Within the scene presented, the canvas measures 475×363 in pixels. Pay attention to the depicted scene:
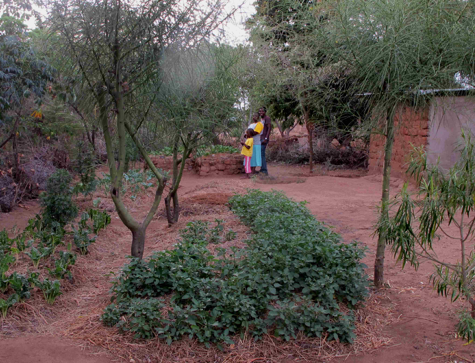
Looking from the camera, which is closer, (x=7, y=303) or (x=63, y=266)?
(x=7, y=303)

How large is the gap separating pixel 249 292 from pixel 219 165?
10429mm

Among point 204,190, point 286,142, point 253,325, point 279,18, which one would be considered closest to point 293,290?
point 253,325

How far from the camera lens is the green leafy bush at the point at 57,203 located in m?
6.06

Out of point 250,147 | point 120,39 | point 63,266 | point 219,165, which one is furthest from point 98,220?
point 219,165

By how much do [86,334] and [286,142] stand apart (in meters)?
15.2

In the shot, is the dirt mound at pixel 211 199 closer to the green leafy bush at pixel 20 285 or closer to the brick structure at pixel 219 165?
the brick structure at pixel 219 165

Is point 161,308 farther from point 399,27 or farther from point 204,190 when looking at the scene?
point 204,190

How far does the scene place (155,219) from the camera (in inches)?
318

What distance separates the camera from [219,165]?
13914mm

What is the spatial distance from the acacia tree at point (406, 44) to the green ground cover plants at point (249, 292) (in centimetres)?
66

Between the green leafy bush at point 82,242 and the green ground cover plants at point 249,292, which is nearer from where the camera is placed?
the green ground cover plants at point 249,292

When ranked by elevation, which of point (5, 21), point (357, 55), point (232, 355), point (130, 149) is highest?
point (5, 21)

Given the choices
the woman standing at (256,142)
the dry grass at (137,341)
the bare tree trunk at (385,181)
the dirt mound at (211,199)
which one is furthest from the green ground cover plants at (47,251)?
the woman standing at (256,142)

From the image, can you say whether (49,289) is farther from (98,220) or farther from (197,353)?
(98,220)
